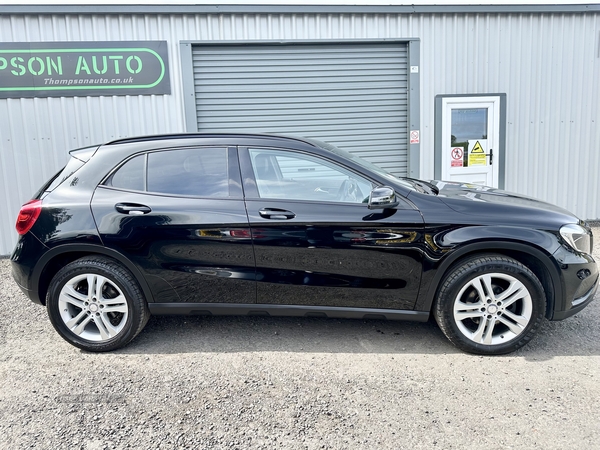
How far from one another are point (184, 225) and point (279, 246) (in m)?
0.74

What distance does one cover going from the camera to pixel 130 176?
3486 mm

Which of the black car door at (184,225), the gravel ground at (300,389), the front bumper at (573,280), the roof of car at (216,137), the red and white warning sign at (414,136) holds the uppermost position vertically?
the red and white warning sign at (414,136)

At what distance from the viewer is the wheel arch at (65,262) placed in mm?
3389

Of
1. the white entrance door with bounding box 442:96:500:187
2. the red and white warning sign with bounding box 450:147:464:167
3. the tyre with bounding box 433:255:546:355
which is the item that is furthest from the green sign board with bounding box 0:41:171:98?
the tyre with bounding box 433:255:546:355

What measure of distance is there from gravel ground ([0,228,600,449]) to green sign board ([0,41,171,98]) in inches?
154

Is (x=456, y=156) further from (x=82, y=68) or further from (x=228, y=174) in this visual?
(x=82, y=68)

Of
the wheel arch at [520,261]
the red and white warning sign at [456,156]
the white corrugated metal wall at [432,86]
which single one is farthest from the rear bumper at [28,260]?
the red and white warning sign at [456,156]

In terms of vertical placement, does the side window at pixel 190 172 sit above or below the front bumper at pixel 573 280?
above

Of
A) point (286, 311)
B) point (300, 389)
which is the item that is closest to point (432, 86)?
point (286, 311)

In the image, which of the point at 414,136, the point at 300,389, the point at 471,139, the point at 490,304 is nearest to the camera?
the point at 300,389

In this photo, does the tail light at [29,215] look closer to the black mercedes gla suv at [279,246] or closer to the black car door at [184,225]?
the black mercedes gla suv at [279,246]

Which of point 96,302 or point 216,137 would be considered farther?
point 216,137

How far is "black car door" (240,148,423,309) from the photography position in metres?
3.24

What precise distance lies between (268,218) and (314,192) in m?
0.41
